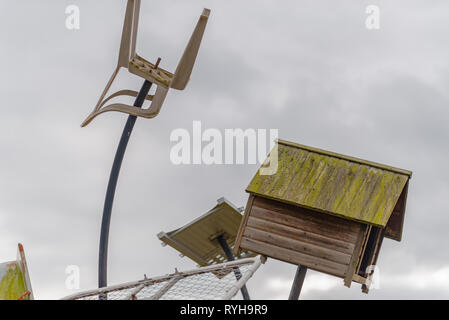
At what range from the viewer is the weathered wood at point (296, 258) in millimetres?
9969

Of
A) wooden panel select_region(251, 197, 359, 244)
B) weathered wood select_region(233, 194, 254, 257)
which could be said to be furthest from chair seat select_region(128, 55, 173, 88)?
wooden panel select_region(251, 197, 359, 244)

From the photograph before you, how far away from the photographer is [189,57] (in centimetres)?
853

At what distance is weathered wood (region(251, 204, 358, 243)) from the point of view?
1002 cm

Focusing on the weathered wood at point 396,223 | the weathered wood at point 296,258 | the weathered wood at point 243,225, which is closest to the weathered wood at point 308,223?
the weathered wood at point 243,225

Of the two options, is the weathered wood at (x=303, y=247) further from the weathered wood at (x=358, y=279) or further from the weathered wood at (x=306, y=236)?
the weathered wood at (x=358, y=279)

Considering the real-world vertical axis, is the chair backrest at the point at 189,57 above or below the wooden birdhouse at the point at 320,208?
above

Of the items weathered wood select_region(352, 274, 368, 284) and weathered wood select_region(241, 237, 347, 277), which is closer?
weathered wood select_region(241, 237, 347, 277)

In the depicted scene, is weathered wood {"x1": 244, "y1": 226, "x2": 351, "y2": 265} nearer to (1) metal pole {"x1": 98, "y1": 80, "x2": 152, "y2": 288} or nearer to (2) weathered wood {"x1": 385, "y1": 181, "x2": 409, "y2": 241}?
(2) weathered wood {"x1": 385, "y1": 181, "x2": 409, "y2": 241}

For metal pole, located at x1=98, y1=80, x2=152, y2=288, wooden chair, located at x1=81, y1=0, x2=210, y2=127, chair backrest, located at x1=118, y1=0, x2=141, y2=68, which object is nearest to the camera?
wooden chair, located at x1=81, y1=0, x2=210, y2=127

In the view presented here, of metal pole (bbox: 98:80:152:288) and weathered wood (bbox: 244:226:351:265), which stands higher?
metal pole (bbox: 98:80:152:288)

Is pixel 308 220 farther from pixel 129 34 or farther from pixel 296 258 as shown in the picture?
pixel 129 34
